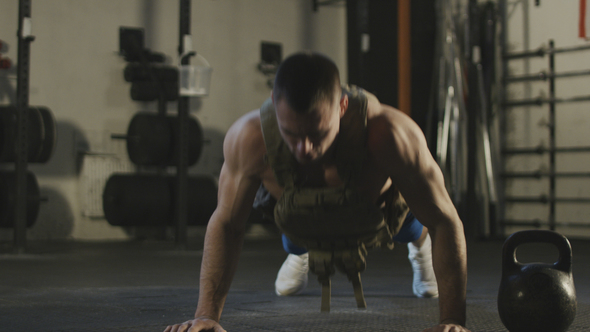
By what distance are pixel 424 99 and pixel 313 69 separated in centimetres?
498

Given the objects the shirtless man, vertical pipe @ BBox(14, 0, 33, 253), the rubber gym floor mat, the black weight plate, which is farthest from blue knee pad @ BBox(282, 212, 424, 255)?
the black weight plate

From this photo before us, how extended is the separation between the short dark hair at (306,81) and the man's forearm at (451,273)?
0.41 meters

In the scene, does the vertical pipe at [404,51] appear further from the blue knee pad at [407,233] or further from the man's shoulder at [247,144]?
the man's shoulder at [247,144]

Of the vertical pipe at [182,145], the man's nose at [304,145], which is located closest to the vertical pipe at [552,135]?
the vertical pipe at [182,145]

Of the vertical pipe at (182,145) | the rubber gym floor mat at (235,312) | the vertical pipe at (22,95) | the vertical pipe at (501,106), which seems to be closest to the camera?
the rubber gym floor mat at (235,312)

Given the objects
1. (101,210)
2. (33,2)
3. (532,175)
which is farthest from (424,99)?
(33,2)

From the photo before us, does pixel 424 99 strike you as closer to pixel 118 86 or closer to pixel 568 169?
pixel 568 169

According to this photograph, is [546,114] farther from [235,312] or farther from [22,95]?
[235,312]

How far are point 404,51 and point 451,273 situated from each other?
4909 millimetres

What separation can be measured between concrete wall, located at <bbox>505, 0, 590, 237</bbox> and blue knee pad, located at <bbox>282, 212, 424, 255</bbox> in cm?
415

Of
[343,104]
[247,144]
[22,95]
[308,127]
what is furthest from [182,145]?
[308,127]

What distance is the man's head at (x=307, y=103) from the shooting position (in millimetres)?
1319

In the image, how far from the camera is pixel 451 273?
57.0 inches

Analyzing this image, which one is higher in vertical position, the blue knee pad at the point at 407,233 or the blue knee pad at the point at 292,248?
the blue knee pad at the point at 407,233
